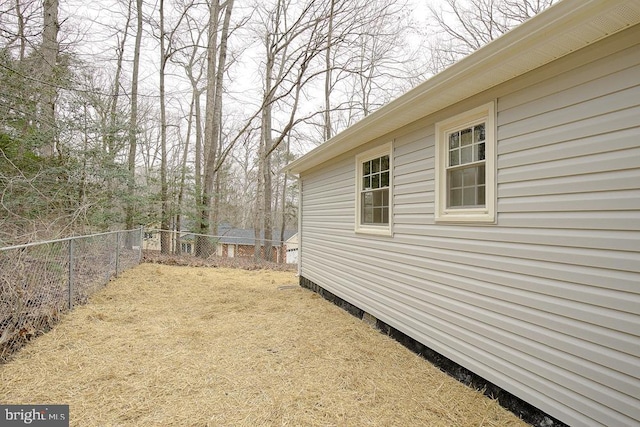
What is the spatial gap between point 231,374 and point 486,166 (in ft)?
9.57

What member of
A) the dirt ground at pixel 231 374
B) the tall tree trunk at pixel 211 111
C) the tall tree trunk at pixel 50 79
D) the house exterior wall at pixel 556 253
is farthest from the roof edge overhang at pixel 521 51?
the tall tree trunk at pixel 211 111

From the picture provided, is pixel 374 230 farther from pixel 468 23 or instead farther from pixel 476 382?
pixel 468 23

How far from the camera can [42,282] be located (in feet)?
13.0

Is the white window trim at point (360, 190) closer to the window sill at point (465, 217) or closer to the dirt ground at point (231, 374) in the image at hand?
the window sill at point (465, 217)

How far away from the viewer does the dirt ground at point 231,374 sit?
2418 mm

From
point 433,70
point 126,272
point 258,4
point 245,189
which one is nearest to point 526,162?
point 126,272

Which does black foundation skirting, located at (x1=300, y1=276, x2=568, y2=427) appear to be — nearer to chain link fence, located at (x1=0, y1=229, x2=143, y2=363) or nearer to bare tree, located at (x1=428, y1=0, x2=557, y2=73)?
chain link fence, located at (x1=0, y1=229, x2=143, y2=363)

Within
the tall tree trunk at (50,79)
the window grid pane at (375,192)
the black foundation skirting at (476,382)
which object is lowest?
the black foundation skirting at (476,382)

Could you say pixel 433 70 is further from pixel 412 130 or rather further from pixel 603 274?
pixel 603 274

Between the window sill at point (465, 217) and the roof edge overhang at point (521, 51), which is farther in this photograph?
the window sill at point (465, 217)

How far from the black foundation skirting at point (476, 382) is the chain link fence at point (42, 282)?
156 inches

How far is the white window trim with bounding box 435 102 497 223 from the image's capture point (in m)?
2.70

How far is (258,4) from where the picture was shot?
12.7 m

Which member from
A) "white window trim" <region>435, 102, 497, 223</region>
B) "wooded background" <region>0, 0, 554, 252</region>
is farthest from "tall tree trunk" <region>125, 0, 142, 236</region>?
"white window trim" <region>435, 102, 497, 223</region>
